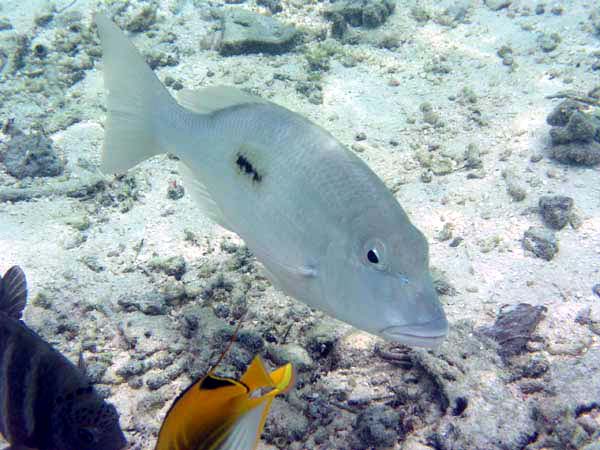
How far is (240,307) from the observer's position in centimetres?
360

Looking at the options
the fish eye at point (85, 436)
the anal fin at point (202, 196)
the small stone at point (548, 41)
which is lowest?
the fish eye at point (85, 436)

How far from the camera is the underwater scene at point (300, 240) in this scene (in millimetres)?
2080

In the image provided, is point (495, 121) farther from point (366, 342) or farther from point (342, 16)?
point (366, 342)

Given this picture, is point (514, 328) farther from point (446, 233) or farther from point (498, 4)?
point (498, 4)

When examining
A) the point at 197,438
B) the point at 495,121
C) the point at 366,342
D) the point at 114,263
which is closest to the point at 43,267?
the point at 114,263

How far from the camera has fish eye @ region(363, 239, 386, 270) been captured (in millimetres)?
1921

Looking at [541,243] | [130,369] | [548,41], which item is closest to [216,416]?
[130,369]

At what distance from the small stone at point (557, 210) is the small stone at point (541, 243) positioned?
172mm

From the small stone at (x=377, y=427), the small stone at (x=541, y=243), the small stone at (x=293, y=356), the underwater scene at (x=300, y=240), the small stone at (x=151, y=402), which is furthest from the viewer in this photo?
the small stone at (x=541, y=243)

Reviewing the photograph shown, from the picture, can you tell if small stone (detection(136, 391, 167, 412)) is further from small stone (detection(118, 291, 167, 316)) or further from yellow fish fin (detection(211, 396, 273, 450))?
yellow fish fin (detection(211, 396, 273, 450))

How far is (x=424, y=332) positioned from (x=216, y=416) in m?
0.94

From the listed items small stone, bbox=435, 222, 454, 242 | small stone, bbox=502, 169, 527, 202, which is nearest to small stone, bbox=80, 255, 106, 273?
small stone, bbox=435, 222, 454, 242

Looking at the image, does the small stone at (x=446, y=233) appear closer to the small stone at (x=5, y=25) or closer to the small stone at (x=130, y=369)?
the small stone at (x=130, y=369)

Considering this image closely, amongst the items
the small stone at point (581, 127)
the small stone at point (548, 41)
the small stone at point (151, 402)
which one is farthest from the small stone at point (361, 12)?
the small stone at point (151, 402)
